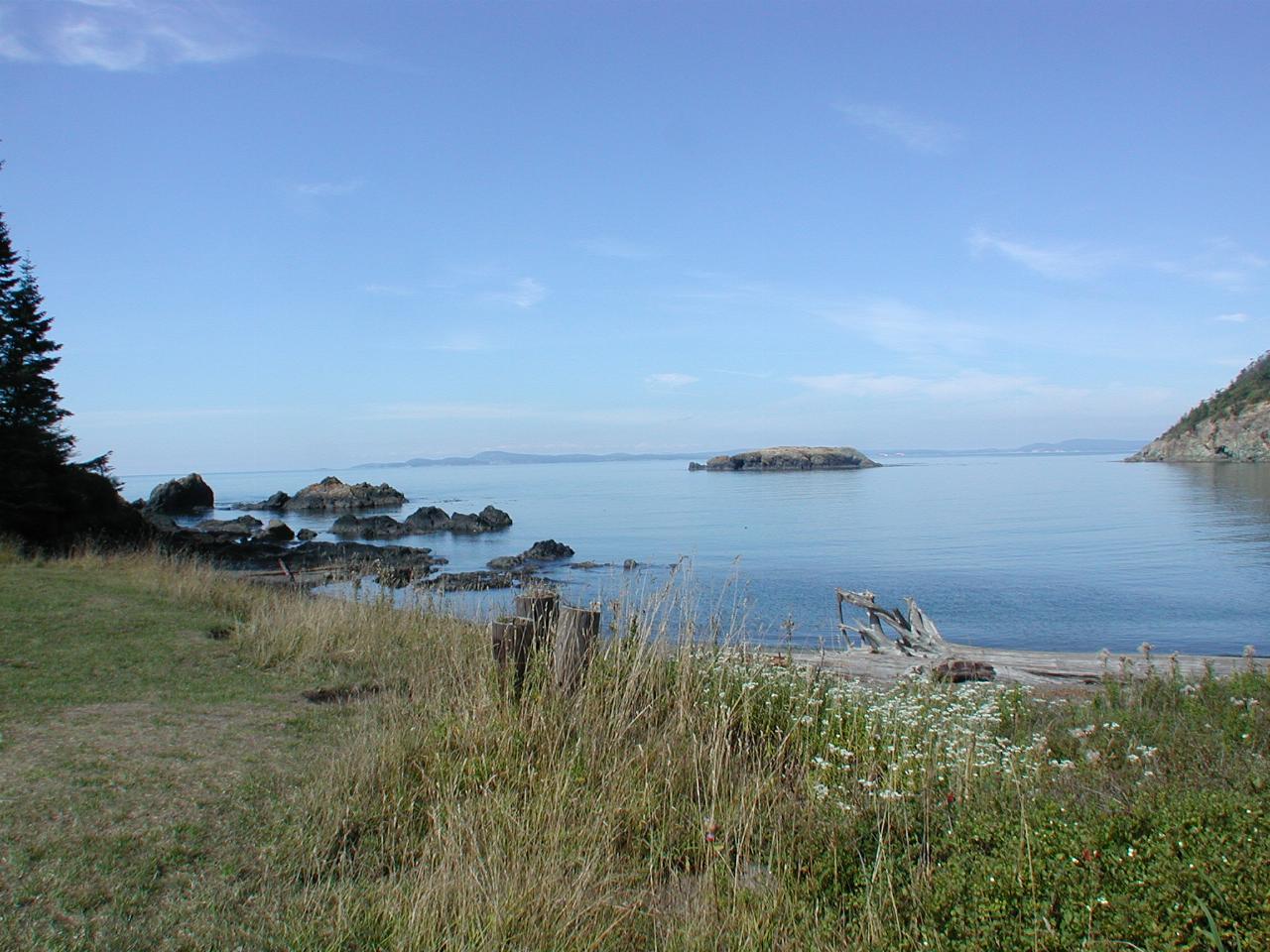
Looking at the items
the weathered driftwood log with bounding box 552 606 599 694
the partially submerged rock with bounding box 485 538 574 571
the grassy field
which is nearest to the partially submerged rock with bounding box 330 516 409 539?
the partially submerged rock with bounding box 485 538 574 571

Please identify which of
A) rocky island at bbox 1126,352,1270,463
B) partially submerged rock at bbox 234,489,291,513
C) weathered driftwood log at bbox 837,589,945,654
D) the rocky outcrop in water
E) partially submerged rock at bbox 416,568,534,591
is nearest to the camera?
weathered driftwood log at bbox 837,589,945,654

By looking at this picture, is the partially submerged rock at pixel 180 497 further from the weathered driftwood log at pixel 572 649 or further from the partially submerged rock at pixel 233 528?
the weathered driftwood log at pixel 572 649

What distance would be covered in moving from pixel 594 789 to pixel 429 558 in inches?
1259

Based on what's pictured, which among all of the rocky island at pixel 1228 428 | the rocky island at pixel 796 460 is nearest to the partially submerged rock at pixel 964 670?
the rocky island at pixel 1228 428

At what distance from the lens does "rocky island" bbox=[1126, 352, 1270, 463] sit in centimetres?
10838

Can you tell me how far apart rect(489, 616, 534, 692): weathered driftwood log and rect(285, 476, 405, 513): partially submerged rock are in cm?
6960

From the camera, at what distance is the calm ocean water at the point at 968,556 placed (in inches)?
840

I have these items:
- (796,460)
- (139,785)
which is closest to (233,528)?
(139,785)

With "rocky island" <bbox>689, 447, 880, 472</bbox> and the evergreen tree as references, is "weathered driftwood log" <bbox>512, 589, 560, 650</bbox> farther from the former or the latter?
"rocky island" <bbox>689, 447, 880, 472</bbox>

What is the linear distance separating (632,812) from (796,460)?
149297mm

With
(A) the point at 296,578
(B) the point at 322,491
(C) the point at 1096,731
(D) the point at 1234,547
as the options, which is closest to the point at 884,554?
(D) the point at 1234,547

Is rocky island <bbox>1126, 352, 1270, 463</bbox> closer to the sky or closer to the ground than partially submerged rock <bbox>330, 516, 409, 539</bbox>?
closer to the sky

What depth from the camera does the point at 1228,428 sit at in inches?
4508

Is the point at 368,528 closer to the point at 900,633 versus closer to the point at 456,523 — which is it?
the point at 456,523
